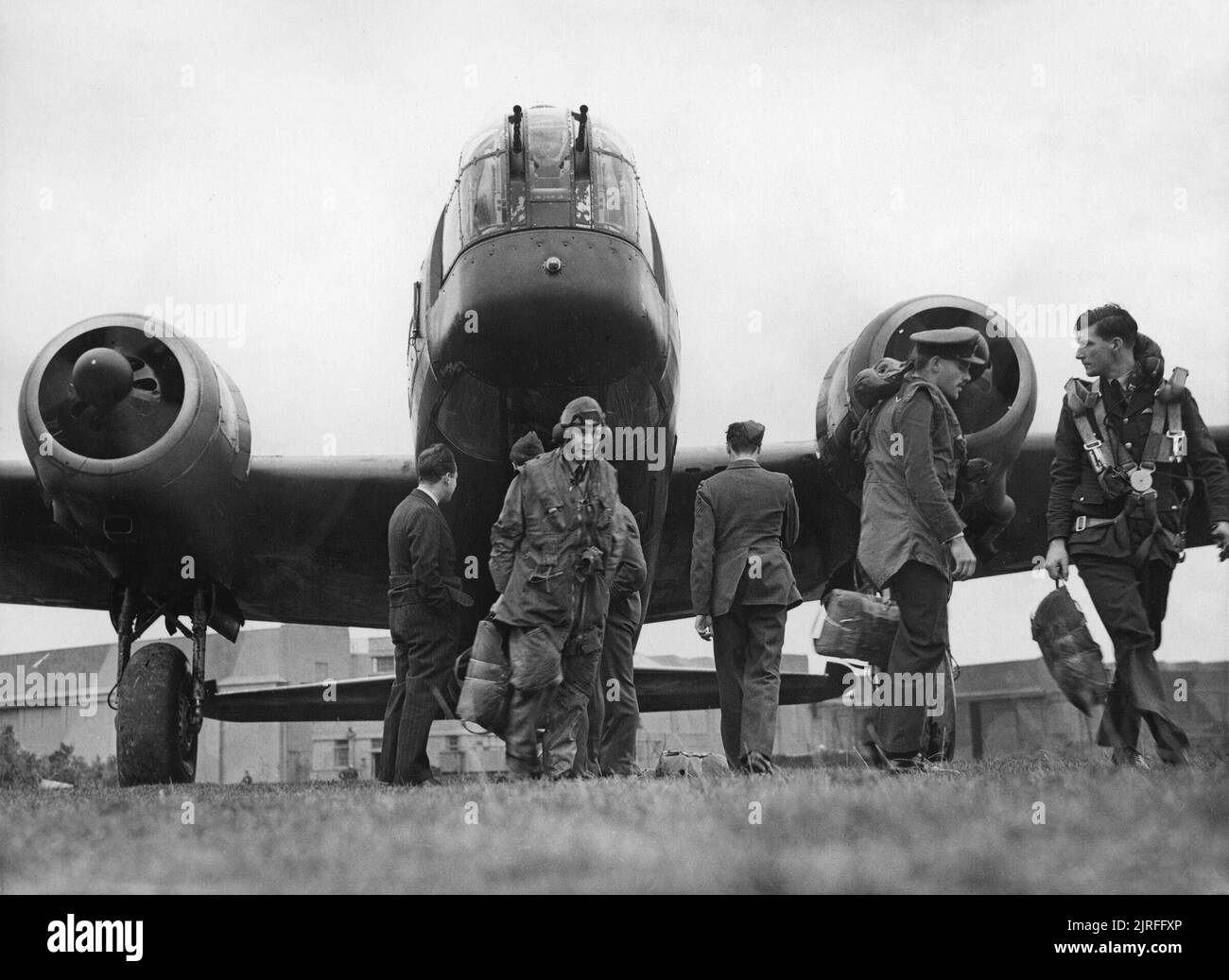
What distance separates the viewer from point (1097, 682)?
5.10 m

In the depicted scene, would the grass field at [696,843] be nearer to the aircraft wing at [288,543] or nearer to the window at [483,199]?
the window at [483,199]

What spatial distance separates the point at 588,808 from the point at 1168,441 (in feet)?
10.0

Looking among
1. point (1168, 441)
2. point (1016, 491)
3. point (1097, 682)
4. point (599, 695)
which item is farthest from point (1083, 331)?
point (1016, 491)

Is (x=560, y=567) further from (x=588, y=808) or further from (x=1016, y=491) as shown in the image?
(x=1016, y=491)

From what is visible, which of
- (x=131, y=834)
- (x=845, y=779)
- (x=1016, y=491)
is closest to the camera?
(x=131, y=834)

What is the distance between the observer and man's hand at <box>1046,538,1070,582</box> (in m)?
5.11

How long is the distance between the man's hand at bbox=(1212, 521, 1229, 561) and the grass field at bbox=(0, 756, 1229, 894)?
1195mm

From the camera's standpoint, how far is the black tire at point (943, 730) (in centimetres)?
500

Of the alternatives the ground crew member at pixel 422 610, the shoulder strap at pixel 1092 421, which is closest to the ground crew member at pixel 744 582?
the ground crew member at pixel 422 610

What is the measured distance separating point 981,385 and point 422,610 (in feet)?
13.8

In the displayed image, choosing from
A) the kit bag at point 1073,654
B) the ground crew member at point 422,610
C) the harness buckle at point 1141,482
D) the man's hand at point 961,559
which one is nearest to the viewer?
the man's hand at point 961,559

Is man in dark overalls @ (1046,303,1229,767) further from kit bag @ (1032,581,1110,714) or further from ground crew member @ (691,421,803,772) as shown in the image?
ground crew member @ (691,421,803,772)

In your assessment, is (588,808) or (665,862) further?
(588,808)

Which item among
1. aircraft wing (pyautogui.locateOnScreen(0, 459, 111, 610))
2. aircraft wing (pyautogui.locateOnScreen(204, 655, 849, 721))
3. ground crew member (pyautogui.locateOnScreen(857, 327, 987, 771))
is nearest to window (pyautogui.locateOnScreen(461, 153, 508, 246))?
ground crew member (pyautogui.locateOnScreen(857, 327, 987, 771))
